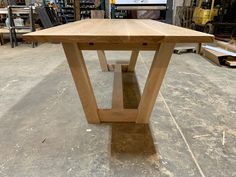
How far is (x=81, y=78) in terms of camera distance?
1.26m

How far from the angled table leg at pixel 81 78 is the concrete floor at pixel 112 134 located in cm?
10

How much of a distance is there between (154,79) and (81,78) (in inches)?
17.0

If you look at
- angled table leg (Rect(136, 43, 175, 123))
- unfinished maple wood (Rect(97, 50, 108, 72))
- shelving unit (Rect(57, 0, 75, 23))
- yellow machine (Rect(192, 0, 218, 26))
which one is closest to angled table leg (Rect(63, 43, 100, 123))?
angled table leg (Rect(136, 43, 175, 123))

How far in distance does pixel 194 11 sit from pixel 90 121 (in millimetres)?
4694

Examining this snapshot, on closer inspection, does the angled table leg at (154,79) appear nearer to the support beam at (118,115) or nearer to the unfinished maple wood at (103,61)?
the support beam at (118,115)

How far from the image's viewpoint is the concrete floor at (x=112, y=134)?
107cm

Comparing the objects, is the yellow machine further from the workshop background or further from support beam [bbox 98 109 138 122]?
support beam [bbox 98 109 138 122]

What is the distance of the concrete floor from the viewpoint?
3.51 feet

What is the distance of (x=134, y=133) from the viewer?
136cm

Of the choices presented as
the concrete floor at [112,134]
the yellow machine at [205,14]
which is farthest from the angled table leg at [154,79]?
the yellow machine at [205,14]

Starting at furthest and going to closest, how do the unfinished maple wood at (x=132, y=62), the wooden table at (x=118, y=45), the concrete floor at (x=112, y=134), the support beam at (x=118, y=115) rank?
1. the unfinished maple wood at (x=132, y=62)
2. the support beam at (x=118, y=115)
3. the concrete floor at (x=112, y=134)
4. the wooden table at (x=118, y=45)

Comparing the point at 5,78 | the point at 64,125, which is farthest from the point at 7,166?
the point at 5,78

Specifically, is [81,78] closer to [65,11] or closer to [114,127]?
[114,127]

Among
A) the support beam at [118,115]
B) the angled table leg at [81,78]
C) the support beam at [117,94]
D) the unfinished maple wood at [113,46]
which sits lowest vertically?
the support beam at [118,115]
